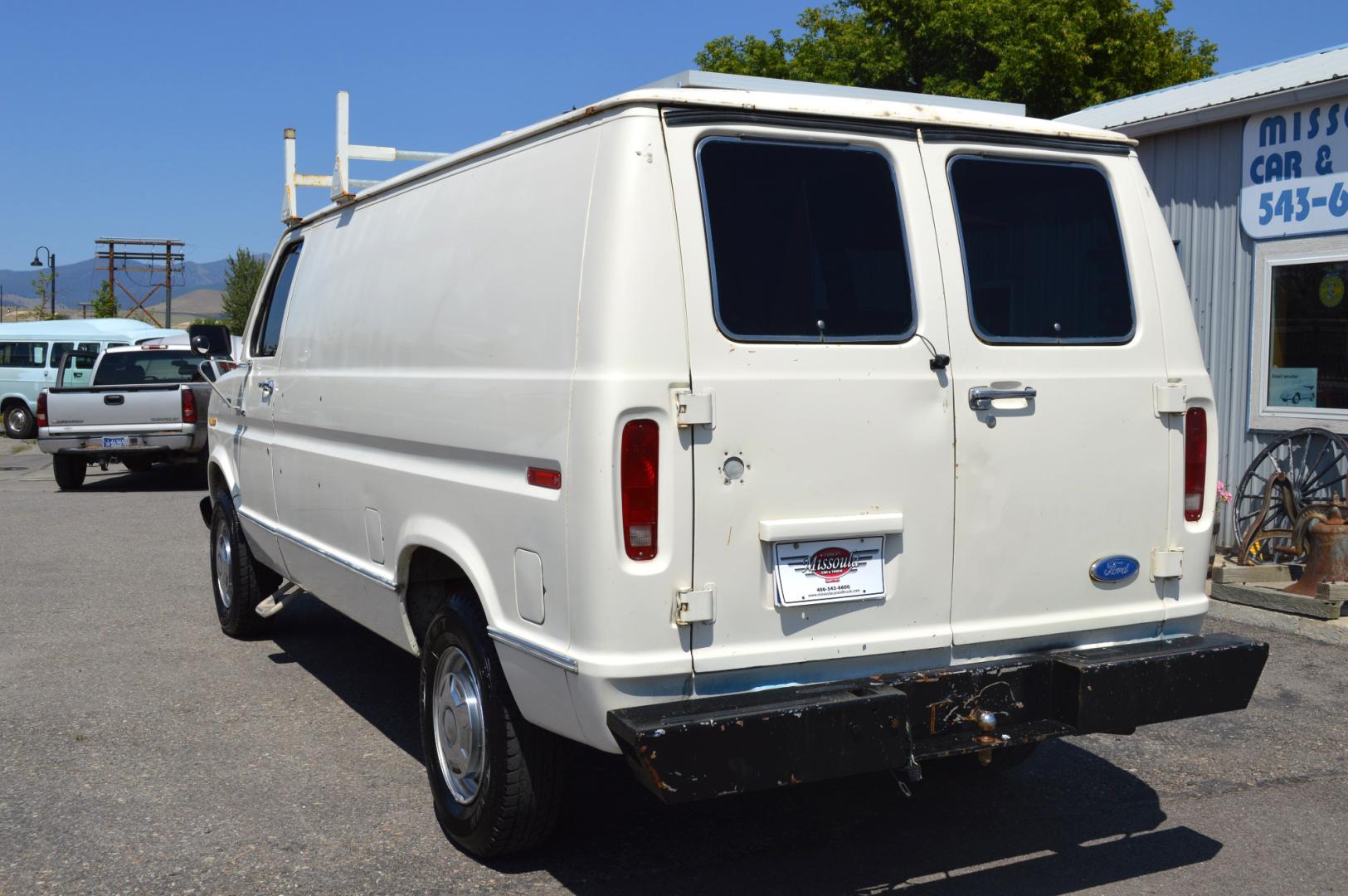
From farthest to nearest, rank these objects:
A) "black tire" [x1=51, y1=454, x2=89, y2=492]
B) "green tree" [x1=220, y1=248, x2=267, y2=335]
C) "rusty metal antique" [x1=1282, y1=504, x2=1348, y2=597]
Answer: "green tree" [x1=220, y1=248, x2=267, y2=335], "black tire" [x1=51, y1=454, x2=89, y2=492], "rusty metal antique" [x1=1282, y1=504, x2=1348, y2=597]

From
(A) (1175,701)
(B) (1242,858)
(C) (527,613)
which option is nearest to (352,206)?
(C) (527,613)

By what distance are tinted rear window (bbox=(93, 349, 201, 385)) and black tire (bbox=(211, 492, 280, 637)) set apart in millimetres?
10496

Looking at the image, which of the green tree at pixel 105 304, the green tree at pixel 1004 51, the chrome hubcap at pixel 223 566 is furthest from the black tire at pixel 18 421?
the green tree at pixel 105 304

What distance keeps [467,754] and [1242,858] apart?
2541 millimetres

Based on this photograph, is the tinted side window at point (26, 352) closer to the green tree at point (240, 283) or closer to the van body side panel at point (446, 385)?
the van body side panel at point (446, 385)

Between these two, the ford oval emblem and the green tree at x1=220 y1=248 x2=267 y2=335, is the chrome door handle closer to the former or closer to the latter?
the ford oval emblem

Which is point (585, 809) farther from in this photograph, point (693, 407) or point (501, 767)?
point (693, 407)

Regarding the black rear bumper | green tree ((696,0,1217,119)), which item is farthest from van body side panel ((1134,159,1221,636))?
green tree ((696,0,1217,119))

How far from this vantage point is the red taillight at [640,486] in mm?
3393

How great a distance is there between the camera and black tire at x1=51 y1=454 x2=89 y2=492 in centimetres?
1642

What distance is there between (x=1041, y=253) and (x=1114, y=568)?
3.32ft

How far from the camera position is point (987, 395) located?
3.82 metres

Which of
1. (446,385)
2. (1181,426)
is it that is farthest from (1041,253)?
(446,385)

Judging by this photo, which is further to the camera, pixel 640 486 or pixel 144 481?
pixel 144 481
